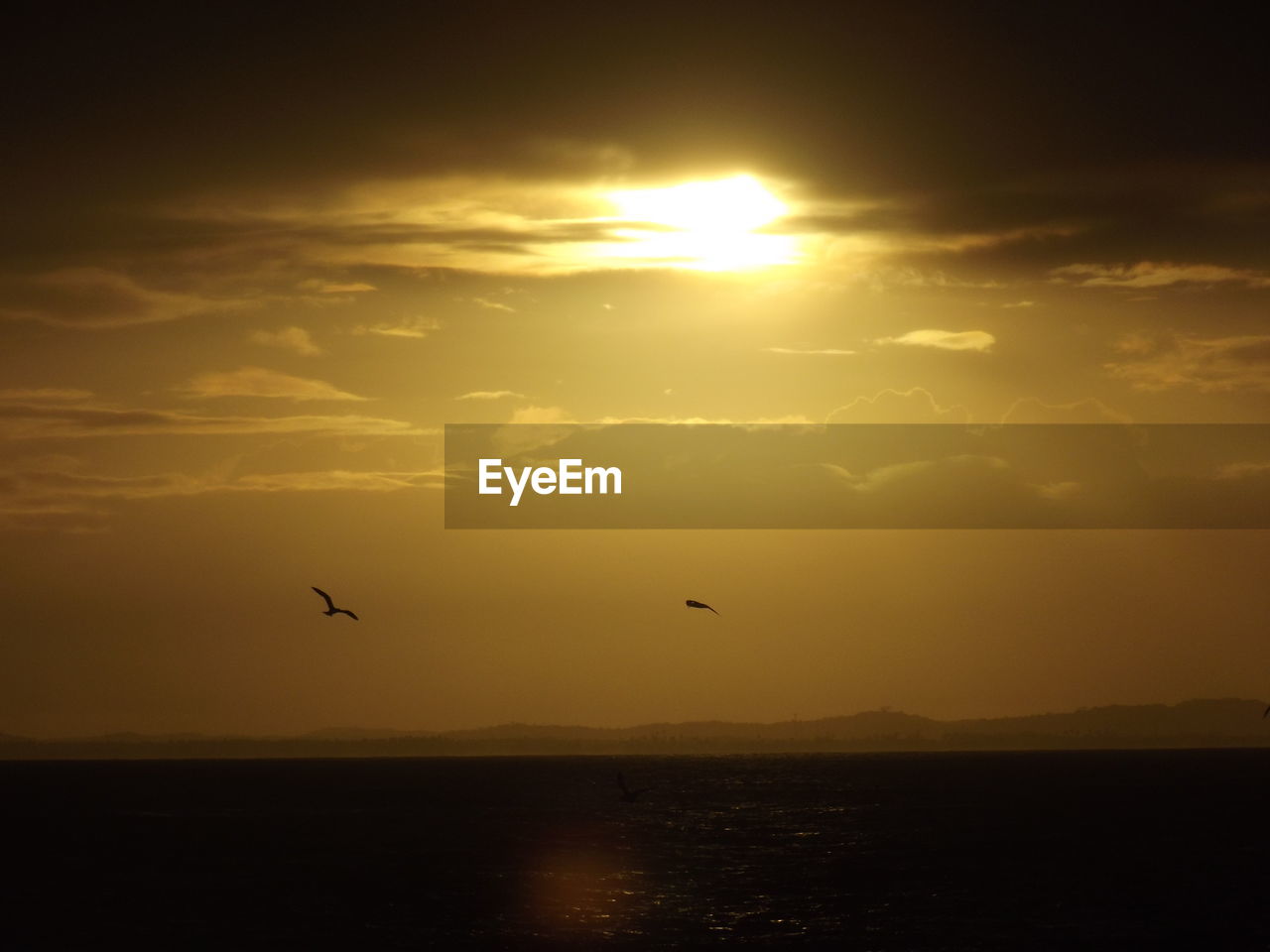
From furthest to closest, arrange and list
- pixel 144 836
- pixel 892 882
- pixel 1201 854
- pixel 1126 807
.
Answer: pixel 1126 807
pixel 144 836
pixel 1201 854
pixel 892 882

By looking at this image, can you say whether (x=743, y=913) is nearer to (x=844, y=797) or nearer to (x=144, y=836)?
(x=144, y=836)

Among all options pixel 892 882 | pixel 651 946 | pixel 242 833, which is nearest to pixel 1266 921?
pixel 892 882

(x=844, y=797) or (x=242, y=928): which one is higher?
(x=242, y=928)

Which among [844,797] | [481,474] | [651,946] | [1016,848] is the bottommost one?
[844,797]

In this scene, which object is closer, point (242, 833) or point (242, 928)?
point (242, 928)

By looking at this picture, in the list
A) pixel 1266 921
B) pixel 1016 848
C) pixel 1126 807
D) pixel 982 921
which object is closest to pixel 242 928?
pixel 982 921

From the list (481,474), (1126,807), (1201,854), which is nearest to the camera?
(481,474)

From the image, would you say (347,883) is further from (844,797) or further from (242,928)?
(844,797)
